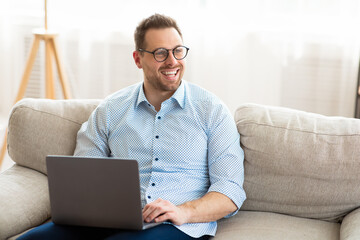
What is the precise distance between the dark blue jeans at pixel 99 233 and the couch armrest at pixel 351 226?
0.48 metres

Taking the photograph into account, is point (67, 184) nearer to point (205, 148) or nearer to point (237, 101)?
point (205, 148)

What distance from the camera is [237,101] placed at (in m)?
3.58

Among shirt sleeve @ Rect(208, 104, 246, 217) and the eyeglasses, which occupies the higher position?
the eyeglasses

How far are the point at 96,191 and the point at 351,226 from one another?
87 cm

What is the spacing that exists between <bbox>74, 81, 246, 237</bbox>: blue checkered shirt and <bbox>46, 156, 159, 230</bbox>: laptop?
26cm

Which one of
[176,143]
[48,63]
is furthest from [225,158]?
[48,63]

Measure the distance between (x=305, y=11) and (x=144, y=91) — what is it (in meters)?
1.62

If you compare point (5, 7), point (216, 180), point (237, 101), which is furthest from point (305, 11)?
point (5, 7)

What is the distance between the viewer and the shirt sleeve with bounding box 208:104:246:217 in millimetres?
1878

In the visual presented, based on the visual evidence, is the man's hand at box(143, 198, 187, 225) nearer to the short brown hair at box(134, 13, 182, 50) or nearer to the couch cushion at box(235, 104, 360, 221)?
the couch cushion at box(235, 104, 360, 221)

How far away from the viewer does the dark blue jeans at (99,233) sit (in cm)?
169

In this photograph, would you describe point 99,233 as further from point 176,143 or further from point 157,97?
point 157,97

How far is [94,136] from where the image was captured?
6.74ft

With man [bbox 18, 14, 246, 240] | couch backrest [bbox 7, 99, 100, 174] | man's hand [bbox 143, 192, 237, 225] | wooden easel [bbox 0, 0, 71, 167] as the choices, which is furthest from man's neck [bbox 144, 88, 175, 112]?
wooden easel [bbox 0, 0, 71, 167]
